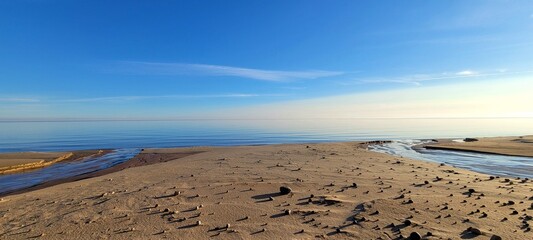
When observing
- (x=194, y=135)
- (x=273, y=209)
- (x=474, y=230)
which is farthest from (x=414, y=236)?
(x=194, y=135)

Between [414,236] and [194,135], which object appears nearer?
[414,236]

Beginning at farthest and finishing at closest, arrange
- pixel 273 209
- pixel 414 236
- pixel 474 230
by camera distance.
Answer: pixel 273 209
pixel 474 230
pixel 414 236

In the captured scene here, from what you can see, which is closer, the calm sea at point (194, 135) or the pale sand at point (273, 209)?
the pale sand at point (273, 209)

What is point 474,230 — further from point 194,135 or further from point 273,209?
point 194,135

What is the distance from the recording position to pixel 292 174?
1146 centimetres

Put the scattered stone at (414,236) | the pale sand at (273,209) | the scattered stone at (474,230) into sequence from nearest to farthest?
the scattered stone at (414,236), the scattered stone at (474,230), the pale sand at (273,209)

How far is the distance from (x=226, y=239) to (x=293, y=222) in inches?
60.9

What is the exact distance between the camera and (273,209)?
6.76 meters

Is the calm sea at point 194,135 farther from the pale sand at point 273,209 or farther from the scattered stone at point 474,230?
the scattered stone at point 474,230

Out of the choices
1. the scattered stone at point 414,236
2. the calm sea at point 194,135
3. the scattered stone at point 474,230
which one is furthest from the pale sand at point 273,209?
the calm sea at point 194,135

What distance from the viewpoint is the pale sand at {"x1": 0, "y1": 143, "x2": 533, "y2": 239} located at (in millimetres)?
5418

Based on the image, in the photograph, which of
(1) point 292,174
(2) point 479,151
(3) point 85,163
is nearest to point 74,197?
(1) point 292,174

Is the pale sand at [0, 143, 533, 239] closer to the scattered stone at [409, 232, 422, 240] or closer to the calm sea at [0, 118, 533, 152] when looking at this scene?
the scattered stone at [409, 232, 422, 240]

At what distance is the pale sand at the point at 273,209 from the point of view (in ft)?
17.8
